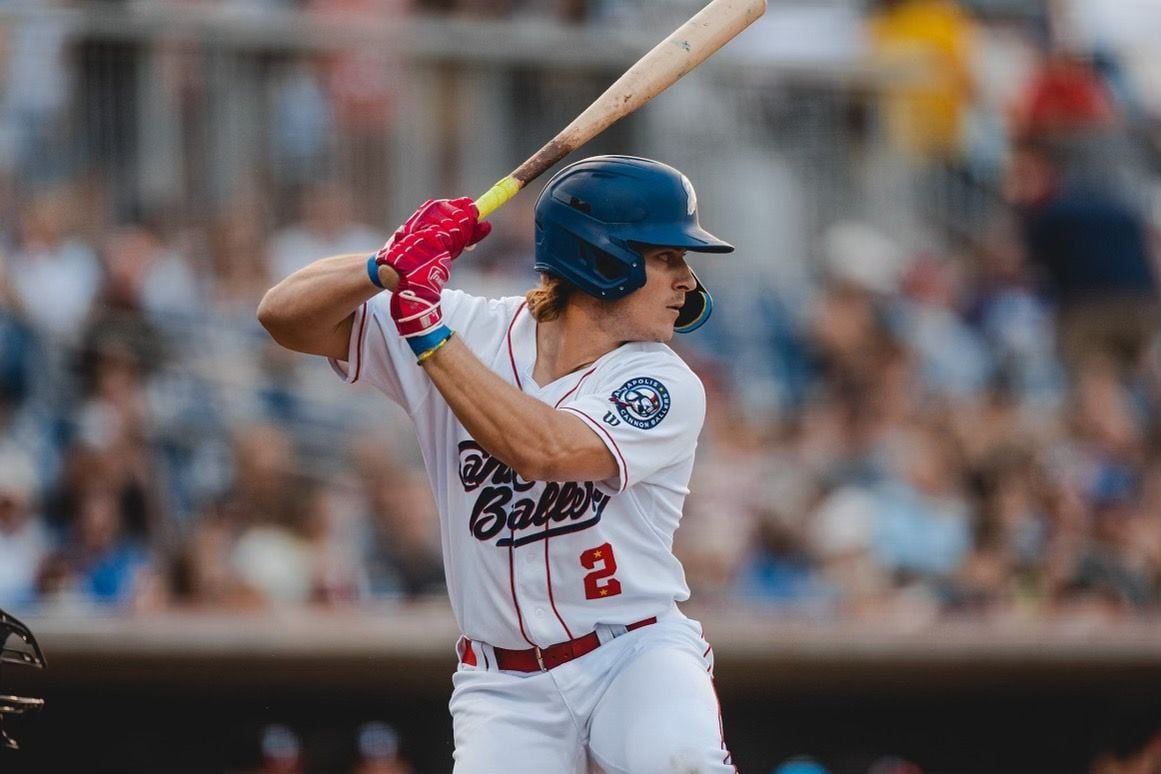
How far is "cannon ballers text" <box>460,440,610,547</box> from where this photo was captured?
4262mm

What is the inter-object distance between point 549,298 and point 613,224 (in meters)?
0.29

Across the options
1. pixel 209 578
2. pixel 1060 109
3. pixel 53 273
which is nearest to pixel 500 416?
pixel 209 578

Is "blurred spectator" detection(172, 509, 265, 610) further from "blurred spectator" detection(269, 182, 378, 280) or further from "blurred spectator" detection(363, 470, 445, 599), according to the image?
"blurred spectator" detection(269, 182, 378, 280)

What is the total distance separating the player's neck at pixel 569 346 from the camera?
4.42m

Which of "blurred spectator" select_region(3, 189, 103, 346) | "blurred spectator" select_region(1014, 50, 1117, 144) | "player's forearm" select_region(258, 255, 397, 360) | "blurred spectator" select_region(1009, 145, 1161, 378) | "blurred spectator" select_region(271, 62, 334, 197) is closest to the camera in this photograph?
"player's forearm" select_region(258, 255, 397, 360)

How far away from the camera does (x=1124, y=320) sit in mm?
10484

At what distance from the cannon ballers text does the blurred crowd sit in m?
3.12

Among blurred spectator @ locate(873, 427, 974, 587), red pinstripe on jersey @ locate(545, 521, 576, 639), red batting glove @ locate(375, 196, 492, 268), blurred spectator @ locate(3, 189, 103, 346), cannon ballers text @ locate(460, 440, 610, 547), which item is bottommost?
blurred spectator @ locate(873, 427, 974, 587)

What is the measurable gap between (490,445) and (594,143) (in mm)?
5419

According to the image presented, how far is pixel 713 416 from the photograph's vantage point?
8.90 m

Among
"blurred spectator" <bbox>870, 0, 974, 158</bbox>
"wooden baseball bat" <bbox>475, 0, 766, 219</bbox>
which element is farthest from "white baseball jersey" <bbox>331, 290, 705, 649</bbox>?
"blurred spectator" <bbox>870, 0, 974, 158</bbox>

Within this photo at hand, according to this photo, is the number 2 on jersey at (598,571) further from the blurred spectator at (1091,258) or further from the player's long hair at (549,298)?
the blurred spectator at (1091,258)

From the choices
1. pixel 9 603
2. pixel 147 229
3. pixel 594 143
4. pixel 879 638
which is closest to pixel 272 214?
pixel 147 229

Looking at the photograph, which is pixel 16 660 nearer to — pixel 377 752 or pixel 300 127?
pixel 377 752
